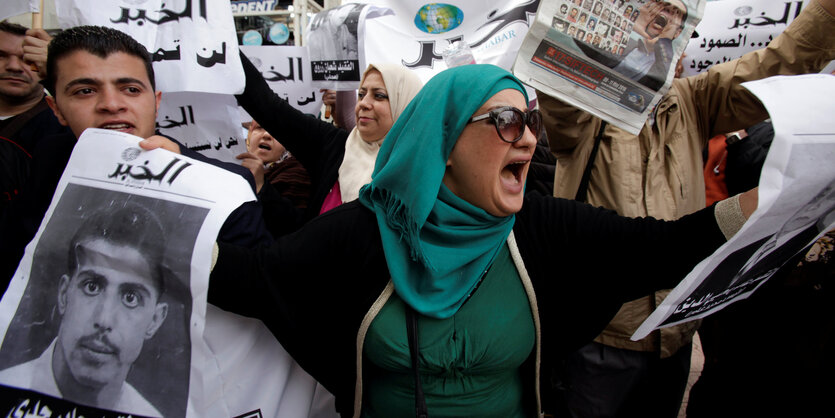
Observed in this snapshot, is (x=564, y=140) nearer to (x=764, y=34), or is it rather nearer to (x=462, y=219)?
(x=462, y=219)

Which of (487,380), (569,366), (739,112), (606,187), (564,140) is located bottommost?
(569,366)

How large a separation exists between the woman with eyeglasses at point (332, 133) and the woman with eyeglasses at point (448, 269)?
0.88 metres

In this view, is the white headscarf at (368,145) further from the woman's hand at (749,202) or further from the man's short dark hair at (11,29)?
the man's short dark hair at (11,29)

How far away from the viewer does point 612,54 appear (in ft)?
5.71

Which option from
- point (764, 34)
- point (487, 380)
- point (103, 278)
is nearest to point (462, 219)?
point (487, 380)

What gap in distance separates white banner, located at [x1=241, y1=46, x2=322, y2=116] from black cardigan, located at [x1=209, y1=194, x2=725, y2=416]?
2.30m

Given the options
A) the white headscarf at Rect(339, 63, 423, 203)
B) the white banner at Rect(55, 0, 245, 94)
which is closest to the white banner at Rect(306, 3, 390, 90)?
the white headscarf at Rect(339, 63, 423, 203)

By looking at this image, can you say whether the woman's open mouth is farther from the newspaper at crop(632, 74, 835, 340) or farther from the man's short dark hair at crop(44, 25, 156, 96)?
the man's short dark hair at crop(44, 25, 156, 96)

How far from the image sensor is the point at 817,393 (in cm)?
165

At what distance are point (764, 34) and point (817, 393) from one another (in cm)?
211

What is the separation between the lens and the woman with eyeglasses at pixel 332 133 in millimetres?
2270

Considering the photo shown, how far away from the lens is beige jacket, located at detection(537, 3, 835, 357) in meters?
1.96

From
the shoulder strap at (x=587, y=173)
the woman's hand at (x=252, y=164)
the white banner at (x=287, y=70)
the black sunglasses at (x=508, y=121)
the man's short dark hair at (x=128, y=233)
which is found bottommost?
the woman's hand at (x=252, y=164)

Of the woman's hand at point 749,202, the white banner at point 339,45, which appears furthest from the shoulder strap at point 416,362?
the white banner at point 339,45
